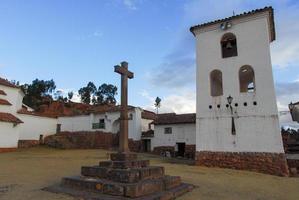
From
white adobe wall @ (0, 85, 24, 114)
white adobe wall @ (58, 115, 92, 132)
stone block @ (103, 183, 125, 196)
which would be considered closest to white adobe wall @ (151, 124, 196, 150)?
white adobe wall @ (58, 115, 92, 132)

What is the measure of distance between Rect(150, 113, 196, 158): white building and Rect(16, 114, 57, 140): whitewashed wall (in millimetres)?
12859

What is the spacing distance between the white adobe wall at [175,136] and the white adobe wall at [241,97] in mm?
10739

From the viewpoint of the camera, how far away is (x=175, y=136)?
26.8m

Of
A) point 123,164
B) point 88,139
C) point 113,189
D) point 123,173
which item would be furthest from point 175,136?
point 113,189

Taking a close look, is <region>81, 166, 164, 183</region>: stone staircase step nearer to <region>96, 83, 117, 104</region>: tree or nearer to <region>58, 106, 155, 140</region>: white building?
<region>58, 106, 155, 140</region>: white building

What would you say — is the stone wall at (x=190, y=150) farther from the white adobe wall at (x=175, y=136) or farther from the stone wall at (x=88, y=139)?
the stone wall at (x=88, y=139)

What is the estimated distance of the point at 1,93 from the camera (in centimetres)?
2422

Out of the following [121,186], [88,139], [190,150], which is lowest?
[121,186]

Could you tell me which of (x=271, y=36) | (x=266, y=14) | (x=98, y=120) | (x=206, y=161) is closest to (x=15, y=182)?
(x=206, y=161)

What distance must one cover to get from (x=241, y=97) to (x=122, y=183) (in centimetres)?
1022

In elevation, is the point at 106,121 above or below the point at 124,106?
above

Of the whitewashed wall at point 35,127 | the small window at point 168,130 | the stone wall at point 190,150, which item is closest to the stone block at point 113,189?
the stone wall at point 190,150

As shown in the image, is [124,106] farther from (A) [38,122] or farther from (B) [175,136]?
(A) [38,122]

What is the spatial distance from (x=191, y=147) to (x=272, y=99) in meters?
13.1
